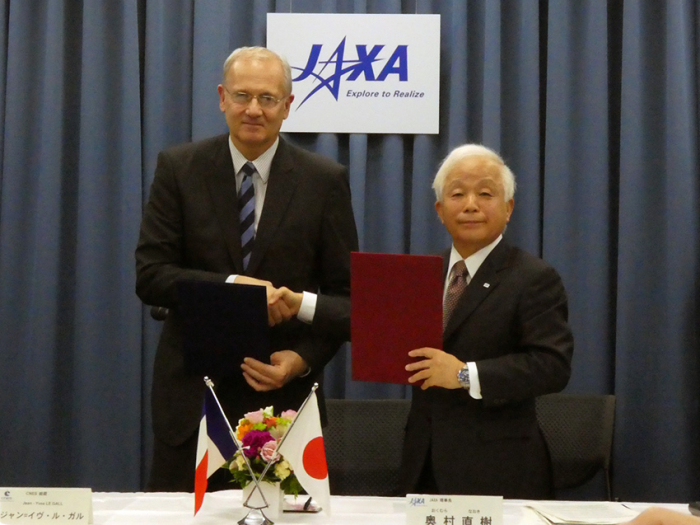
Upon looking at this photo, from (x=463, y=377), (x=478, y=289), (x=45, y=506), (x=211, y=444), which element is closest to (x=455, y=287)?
(x=478, y=289)

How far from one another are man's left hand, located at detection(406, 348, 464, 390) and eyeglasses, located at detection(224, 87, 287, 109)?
87 cm

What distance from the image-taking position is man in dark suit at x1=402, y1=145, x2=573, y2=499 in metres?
2.24

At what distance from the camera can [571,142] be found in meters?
3.82

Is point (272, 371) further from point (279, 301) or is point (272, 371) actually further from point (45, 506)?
point (45, 506)

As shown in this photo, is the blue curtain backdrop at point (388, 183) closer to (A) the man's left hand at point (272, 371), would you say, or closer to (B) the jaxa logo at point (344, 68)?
(B) the jaxa logo at point (344, 68)

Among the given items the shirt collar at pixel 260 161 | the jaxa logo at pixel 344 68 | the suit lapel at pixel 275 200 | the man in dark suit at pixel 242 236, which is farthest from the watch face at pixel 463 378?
the jaxa logo at pixel 344 68

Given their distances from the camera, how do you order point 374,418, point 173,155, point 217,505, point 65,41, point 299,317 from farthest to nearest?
1. point 65,41
2. point 374,418
3. point 173,155
4. point 299,317
5. point 217,505

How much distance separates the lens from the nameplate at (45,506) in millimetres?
1750

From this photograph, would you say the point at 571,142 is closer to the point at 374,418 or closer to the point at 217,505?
the point at 374,418

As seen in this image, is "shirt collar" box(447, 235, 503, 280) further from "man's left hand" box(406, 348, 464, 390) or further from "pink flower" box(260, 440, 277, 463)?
"pink flower" box(260, 440, 277, 463)

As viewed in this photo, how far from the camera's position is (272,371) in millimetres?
2221

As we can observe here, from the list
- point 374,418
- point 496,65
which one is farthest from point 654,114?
point 374,418

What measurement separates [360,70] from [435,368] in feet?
7.02

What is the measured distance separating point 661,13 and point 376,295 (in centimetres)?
255
